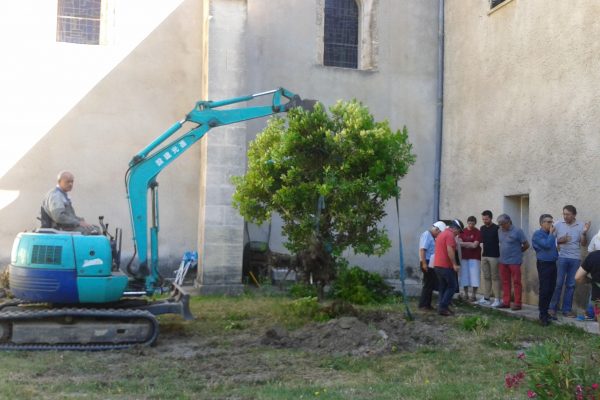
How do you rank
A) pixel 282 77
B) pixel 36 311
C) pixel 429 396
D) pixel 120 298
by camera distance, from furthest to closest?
pixel 282 77
pixel 120 298
pixel 36 311
pixel 429 396

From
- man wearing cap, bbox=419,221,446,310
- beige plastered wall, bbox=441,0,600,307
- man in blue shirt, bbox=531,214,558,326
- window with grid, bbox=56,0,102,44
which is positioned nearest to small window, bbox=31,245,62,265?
man wearing cap, bbox=419,221,446,310

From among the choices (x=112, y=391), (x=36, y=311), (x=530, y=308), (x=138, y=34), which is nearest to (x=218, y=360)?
(x=112, y=391)

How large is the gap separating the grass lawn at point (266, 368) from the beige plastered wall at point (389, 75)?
636 centimetres

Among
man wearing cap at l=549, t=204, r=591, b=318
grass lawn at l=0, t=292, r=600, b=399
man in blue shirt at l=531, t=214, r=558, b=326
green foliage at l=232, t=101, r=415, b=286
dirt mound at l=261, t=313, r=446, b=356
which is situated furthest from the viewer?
man wearing cap at l=549, t=204, r=591, b=318

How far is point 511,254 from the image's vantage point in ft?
40.8

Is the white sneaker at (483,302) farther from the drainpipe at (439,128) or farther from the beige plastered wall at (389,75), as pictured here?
the drainpipe at (439,128)

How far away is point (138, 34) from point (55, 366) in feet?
29.3

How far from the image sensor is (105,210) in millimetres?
14500

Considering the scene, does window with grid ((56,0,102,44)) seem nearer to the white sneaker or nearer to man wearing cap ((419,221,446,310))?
man wearing cap ((419,221,446,310))

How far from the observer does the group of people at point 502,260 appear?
36.4ft

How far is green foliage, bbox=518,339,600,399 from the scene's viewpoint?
15.3ft

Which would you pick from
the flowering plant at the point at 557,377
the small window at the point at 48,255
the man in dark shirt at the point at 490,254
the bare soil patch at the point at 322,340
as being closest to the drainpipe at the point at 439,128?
the man in dark shirt at the point at 490,254

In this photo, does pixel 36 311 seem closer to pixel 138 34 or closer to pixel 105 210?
pixel 105 210

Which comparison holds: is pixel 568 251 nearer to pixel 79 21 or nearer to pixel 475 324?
pixel 475 324
